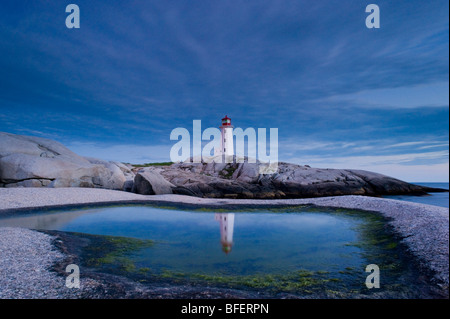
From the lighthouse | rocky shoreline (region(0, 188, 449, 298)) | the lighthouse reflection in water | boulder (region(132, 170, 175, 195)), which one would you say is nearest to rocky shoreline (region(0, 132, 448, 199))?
boulder (region(132, 170, 175, 195))

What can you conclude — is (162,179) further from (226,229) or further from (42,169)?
(226,229)

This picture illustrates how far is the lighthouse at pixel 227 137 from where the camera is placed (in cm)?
4978

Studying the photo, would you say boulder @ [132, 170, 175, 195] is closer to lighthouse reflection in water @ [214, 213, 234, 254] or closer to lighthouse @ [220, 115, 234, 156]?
lighthouse reflection in water @ [214, 213, 234, 254]

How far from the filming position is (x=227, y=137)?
1980 inches

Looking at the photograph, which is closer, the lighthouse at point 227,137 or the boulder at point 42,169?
the boulder at point 42,169

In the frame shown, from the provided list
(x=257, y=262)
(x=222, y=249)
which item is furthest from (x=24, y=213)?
(x=257, y=262)

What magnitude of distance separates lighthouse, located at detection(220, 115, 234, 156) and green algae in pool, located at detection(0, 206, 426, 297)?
36114 millimetres

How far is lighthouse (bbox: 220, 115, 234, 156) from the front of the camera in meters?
49.8

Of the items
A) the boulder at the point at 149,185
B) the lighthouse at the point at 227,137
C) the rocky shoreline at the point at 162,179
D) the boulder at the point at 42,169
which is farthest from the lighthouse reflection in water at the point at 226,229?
the lighthouse at the point at 227,137

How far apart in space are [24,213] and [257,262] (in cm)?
1328

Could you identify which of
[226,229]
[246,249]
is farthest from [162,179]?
[246,249]

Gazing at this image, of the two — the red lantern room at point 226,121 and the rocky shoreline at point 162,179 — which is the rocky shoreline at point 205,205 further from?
the red lantern room at point 226,121

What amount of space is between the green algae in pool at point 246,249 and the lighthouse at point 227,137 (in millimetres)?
36114

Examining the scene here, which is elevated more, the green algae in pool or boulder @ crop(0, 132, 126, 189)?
boulder @ crop(0, 132, 126, 189)
